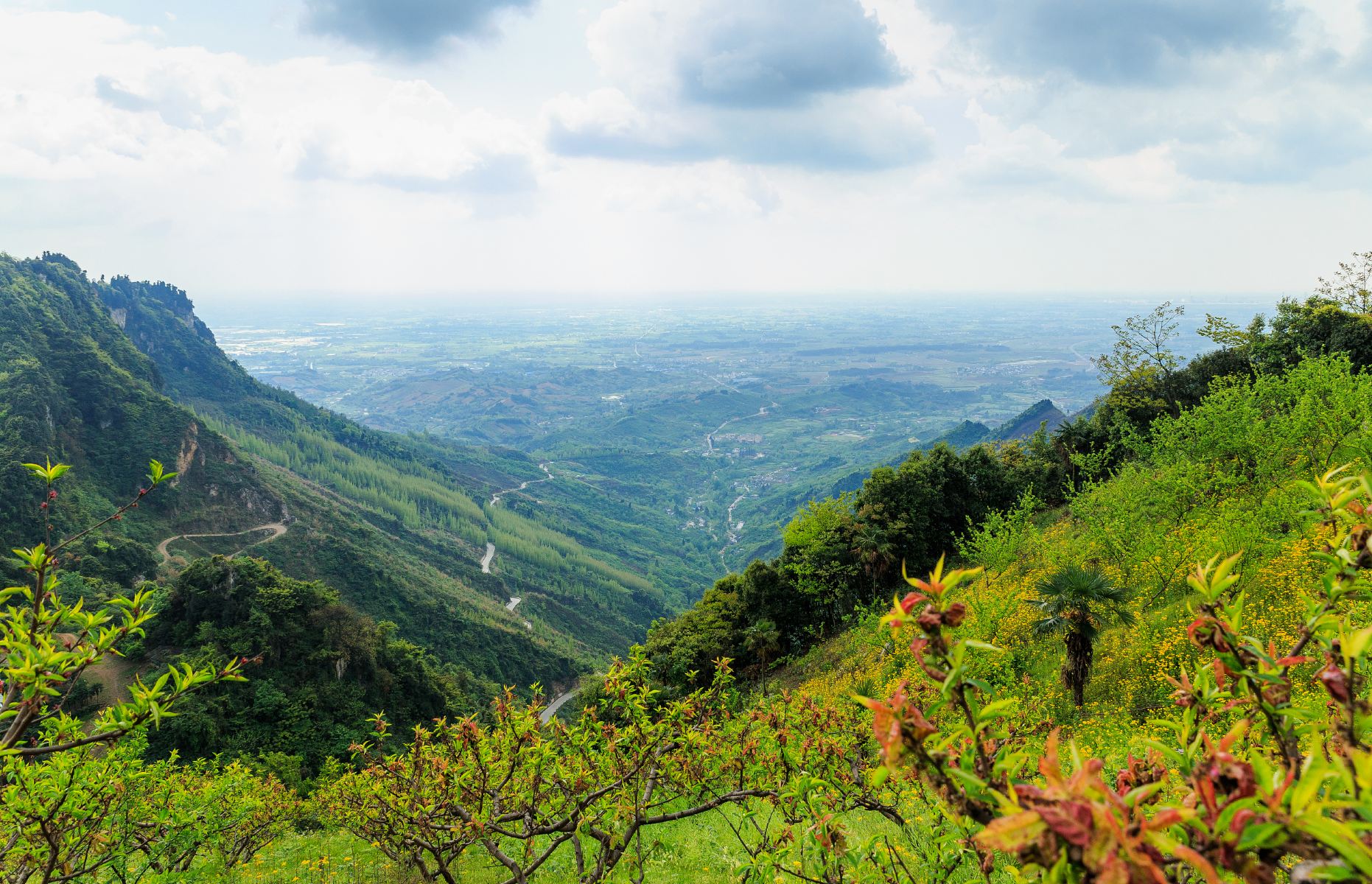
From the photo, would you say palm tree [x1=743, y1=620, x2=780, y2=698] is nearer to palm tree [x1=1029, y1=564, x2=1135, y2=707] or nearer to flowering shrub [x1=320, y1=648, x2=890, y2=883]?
palm tree [x1=1029, y1=564, x2=1135, y2=707]

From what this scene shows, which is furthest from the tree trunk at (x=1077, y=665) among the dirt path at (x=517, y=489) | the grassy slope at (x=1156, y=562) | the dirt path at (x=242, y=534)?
the dirt path at (x=517, y=489)

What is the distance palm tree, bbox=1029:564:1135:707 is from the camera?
15242 mm

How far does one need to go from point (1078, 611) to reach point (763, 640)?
825 inches

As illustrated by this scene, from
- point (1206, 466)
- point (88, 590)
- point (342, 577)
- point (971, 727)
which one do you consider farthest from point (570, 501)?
point (971, 727)

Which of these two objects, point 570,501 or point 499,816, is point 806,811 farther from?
point 570,501

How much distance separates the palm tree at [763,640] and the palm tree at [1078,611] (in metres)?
19.0

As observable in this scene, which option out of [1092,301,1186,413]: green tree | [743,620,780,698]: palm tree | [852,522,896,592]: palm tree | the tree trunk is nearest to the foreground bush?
the tree trunk

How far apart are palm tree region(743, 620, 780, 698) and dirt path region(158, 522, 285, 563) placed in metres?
64.9

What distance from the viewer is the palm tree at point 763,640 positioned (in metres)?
33.8

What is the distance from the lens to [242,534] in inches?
3068

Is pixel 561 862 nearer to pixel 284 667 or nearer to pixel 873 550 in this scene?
pixel 873 550

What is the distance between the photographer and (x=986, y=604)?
17.1 meters

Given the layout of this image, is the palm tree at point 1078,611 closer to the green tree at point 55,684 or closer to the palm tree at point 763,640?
the green tree at point 55,684

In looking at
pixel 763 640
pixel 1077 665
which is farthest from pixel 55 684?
pixel 763 640
